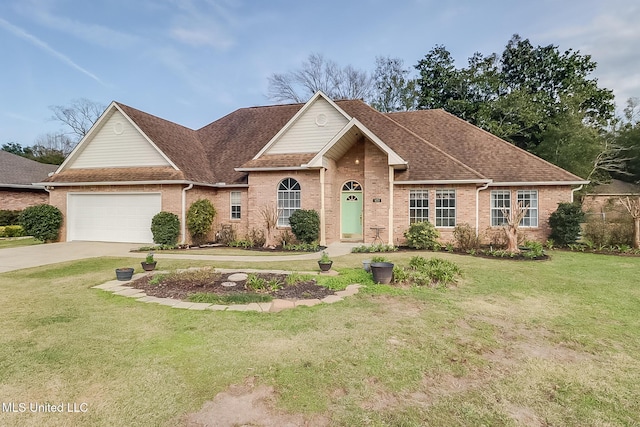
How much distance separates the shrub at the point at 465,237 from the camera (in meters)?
13.7

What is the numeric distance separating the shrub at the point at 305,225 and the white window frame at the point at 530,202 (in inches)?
354

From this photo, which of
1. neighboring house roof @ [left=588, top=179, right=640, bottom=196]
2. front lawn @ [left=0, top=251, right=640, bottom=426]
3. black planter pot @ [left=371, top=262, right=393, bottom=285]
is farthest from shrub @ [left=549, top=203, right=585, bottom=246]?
neighboring house roof @ [left=588, top=179, right=640, bottom=196]

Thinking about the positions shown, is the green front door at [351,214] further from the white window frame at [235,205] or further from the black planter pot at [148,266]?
the black planter pot at [148,266]

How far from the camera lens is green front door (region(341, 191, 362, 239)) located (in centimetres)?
1539

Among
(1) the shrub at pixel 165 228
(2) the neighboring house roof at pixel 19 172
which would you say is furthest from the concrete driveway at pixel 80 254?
(2) the neighboring house roof at pixel 19 172

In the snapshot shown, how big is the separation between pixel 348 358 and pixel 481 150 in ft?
50.7

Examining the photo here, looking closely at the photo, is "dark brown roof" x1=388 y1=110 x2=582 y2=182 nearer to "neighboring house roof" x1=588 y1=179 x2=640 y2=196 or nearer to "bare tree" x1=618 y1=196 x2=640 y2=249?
"bare tree" x1=618 y1=196 x2=640 y2=249

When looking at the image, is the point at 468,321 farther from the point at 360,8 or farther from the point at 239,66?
the point at 239,66

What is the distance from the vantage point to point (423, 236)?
1364 centimetres

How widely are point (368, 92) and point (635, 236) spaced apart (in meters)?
27.5

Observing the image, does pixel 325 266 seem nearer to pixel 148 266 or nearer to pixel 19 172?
pixel 148 266

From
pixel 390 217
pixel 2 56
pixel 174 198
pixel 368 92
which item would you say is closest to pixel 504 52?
pixel 368 92

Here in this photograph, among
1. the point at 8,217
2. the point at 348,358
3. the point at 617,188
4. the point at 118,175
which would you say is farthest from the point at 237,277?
the point at 617,188

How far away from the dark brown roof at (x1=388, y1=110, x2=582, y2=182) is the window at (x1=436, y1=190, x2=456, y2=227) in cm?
233
